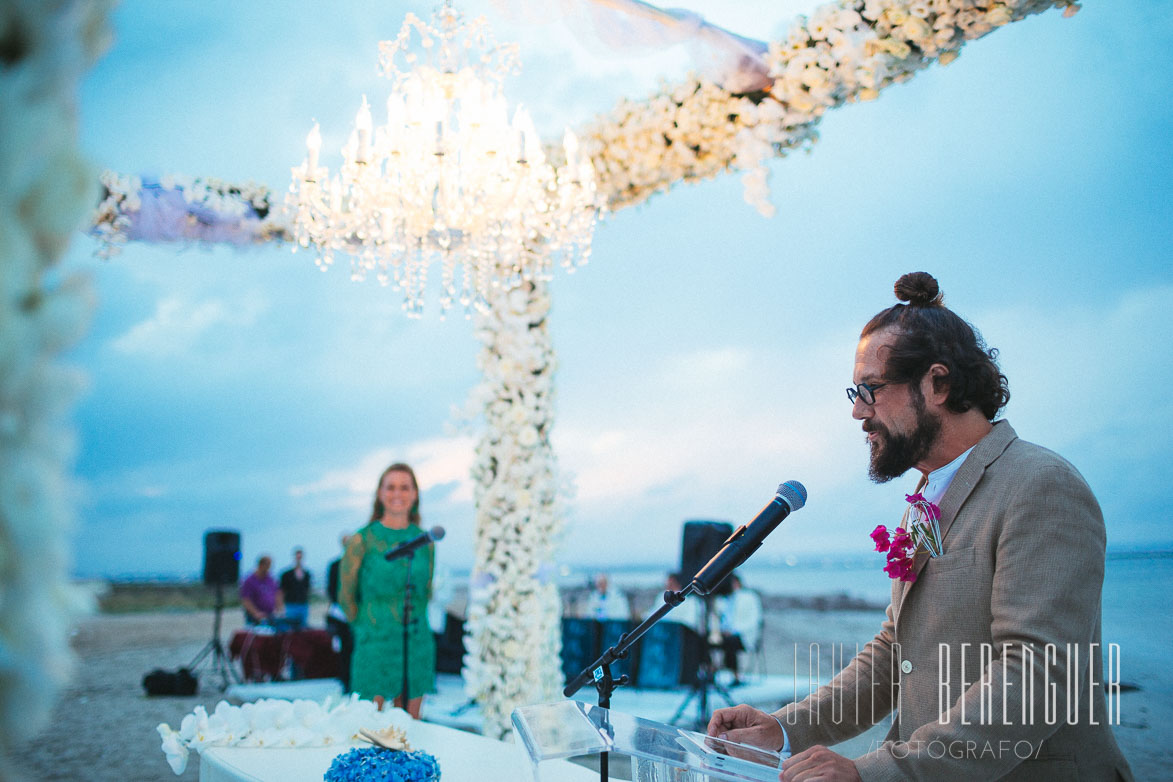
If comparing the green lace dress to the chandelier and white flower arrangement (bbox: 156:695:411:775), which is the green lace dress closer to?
the chandelier

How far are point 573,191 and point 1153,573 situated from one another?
3.87 m

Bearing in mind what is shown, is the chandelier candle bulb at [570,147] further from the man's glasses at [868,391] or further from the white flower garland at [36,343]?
the white flower garland at [36,343]

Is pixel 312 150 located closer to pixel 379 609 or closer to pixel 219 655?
pixel 379 609

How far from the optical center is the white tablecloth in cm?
238

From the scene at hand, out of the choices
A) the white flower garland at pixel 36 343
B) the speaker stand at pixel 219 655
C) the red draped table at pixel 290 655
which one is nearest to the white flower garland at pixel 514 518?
the red draped table at pixel 290 655

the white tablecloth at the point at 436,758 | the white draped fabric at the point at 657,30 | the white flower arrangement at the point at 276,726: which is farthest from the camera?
the white draped fabric at the point at 657,30

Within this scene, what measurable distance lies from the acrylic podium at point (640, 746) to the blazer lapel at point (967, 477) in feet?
1.96

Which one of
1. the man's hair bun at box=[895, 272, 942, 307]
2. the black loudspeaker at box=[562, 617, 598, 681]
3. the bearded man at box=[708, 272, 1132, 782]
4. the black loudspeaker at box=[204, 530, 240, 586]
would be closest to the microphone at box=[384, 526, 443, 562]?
the bearded man at box=[708, 272, 1132, 782]

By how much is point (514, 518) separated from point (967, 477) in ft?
11.6

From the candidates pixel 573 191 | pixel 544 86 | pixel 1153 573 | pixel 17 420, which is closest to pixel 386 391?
pixel 544 86

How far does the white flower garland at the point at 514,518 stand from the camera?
4922 mm

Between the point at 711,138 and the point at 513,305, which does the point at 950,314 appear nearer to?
the point at 711,138

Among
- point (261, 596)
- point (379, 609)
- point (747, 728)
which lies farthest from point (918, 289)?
point (261, 596)

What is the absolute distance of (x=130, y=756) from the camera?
5758 mm
